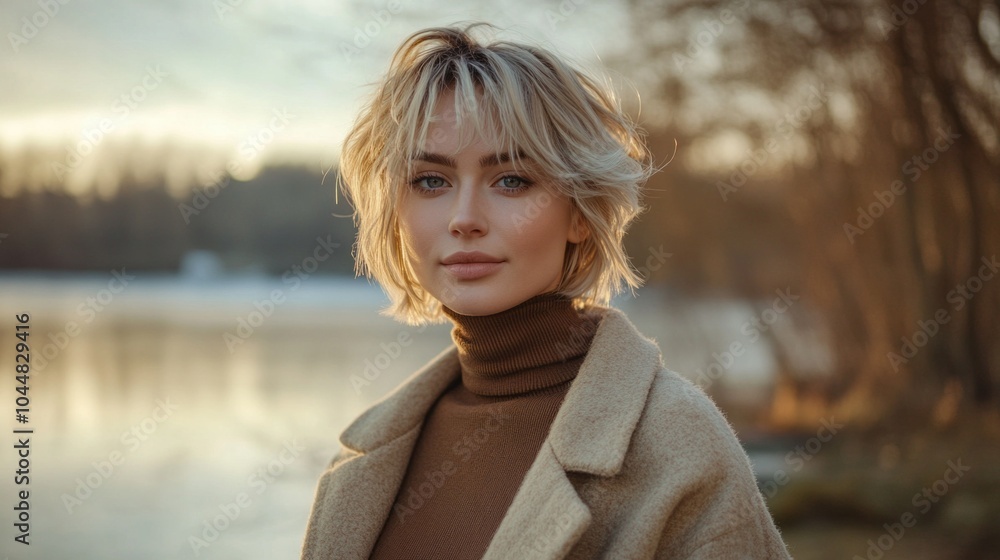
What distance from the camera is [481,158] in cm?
159

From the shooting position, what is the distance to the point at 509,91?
5.24ft

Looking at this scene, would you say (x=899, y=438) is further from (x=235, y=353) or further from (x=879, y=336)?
(x=235, y=353)

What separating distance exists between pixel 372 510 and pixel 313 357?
838 cm

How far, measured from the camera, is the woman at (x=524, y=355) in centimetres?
144

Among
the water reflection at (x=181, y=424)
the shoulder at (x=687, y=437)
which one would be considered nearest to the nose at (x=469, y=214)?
the shoulder at (x=687, y=437)

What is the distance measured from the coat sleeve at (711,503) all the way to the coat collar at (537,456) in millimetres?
103

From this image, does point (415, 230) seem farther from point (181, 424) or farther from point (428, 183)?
point (181, 424)

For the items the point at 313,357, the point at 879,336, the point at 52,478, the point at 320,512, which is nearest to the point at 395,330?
the point at 313,357

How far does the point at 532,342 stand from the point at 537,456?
0.24 meters

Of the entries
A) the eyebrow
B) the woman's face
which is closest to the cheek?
the woman's face

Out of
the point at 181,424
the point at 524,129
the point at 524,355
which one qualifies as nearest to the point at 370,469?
the point at 524,355

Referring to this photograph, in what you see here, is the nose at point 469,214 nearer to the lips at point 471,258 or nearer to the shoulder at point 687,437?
the lips at point 471,258

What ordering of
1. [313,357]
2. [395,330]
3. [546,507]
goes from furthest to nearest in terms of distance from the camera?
1. [395,330]
2. [313,357]
3. [546,507]

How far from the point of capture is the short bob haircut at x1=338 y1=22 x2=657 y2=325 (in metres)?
1.60
